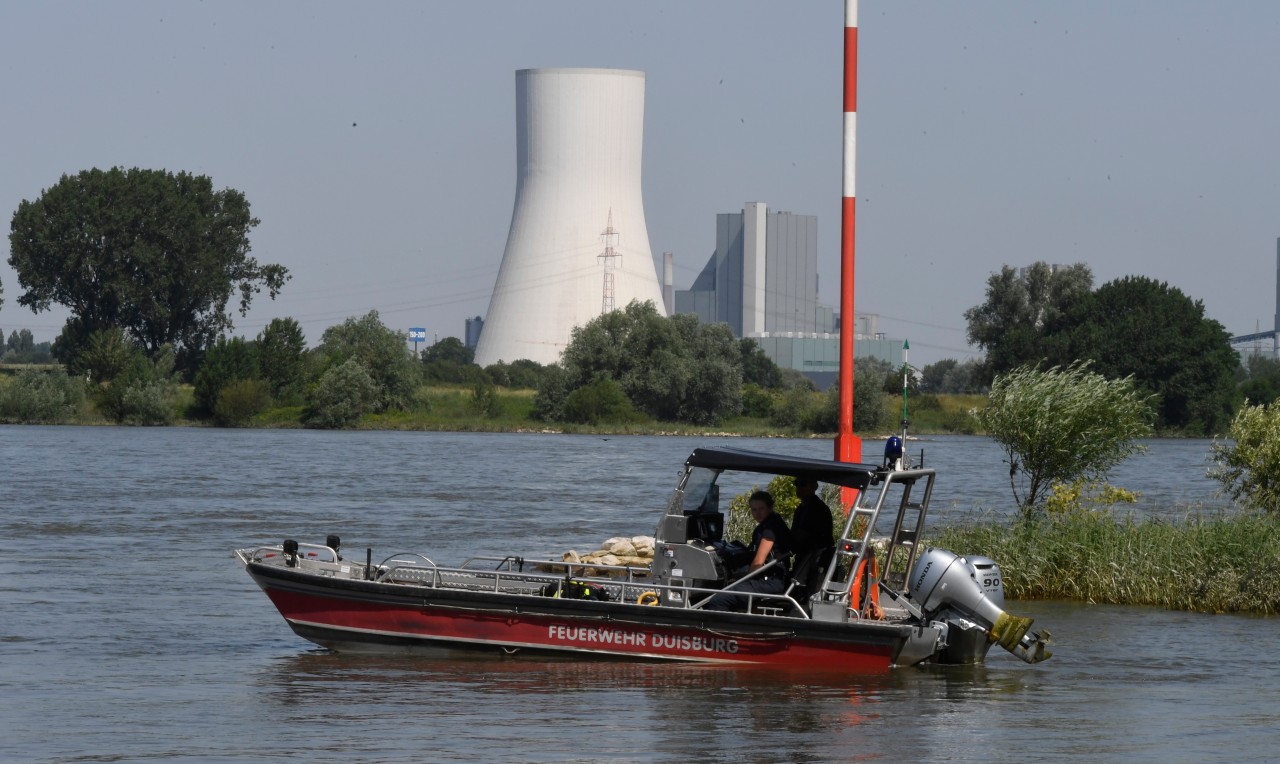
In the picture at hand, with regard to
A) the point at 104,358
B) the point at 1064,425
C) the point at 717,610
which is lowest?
the point at 717,610

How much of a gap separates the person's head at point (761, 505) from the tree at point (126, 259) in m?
81.4

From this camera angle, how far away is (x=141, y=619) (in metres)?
18.7

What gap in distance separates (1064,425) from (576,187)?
67.4m

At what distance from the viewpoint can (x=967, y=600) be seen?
14.5m

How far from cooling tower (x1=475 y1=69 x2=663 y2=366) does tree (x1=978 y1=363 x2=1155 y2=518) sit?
216 ft

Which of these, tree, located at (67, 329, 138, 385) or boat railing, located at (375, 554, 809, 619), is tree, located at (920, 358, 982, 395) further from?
boat railing, located at (375, 554, 809, 619)

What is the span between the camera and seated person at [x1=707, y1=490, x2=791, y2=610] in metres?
14.1

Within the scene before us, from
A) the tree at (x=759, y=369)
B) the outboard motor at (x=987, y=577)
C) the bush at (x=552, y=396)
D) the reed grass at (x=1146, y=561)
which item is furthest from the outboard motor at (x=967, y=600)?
the tree at (x=759, y=369)

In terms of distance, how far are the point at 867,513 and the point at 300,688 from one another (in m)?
5.01

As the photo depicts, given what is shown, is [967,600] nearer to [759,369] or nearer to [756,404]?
[756,404]

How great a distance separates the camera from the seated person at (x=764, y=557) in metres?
14.1

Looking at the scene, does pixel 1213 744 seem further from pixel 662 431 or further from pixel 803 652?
pixel 662 431

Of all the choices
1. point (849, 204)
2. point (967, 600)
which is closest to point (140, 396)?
point (849, 204)

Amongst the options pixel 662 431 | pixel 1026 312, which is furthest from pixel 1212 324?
pixel 662 431
